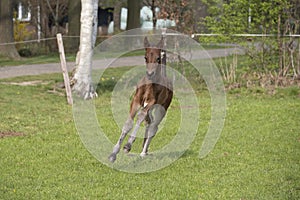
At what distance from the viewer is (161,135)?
12.9 metres

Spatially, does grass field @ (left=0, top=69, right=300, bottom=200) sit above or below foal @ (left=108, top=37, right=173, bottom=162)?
below

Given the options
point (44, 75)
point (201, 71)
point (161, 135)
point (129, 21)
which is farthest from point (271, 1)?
point (129, 21)

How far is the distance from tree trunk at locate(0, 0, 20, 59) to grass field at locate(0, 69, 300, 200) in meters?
12.6

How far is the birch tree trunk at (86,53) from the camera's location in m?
18.5

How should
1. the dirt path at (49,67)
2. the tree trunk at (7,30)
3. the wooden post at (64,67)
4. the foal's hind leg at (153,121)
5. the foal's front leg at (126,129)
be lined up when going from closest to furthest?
the foal's front leg at (126,129) → the foal's hind leg at (153,121) → the wooden post at (64,67) → the dirt path at (49,67) → the tree trunk at (7,30)

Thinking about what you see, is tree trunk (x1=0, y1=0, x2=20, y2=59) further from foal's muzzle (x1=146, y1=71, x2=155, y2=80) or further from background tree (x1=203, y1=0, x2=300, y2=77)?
foal's muzzle (x1=146, y1=71, x2=155, y2=80)

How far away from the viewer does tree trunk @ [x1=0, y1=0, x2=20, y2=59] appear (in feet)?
94.1

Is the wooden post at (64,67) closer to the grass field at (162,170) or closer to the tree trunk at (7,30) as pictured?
the grass field at (162,170)

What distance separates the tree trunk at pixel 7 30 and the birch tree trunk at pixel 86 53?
10.7 metres

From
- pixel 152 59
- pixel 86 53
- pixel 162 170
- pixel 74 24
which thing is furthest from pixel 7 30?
pixel 152 59

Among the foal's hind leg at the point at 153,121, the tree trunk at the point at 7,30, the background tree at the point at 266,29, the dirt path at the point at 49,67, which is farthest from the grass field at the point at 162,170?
the tree trunk at the point at 7,30

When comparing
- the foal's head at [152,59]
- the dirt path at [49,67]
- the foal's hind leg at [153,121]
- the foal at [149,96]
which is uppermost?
the foal's head at [152,59]

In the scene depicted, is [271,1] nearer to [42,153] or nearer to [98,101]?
[98,101]

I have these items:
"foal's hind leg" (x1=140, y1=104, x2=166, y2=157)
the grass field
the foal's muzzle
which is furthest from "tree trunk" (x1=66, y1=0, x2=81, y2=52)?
the foal's muzzle
